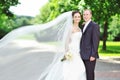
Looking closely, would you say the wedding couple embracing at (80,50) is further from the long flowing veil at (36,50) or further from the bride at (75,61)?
the long flowing veil at (36,50)

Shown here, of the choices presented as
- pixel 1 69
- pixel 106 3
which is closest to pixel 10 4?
pixel 106 3

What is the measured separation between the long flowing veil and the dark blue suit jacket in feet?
1.29

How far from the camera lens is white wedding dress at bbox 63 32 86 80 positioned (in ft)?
30.4

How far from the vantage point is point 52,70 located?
31.2ft

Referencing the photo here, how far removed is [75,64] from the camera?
9445 millimetres

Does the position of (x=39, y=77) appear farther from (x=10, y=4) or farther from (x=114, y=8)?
(x=10, y=4)

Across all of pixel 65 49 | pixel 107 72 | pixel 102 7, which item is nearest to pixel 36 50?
pixel 65 49

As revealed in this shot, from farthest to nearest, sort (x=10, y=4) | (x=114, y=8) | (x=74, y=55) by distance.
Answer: (x=10, y=4)
(x=114, y=8)
(x=74, y=55)

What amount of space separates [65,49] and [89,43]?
1.94 feet

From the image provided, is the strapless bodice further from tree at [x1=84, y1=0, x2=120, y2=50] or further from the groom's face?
tree at [x1=84, y1=0, x2=120, y2=50]

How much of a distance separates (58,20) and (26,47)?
96 centimetres

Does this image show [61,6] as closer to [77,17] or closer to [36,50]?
[36,50]

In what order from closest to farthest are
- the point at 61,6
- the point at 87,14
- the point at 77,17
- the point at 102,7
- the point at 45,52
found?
the point at 87,14, the point at 77,17, the point at 45,52, the point at 102,7, the point at 61,6

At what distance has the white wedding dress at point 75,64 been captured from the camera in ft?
30.4
